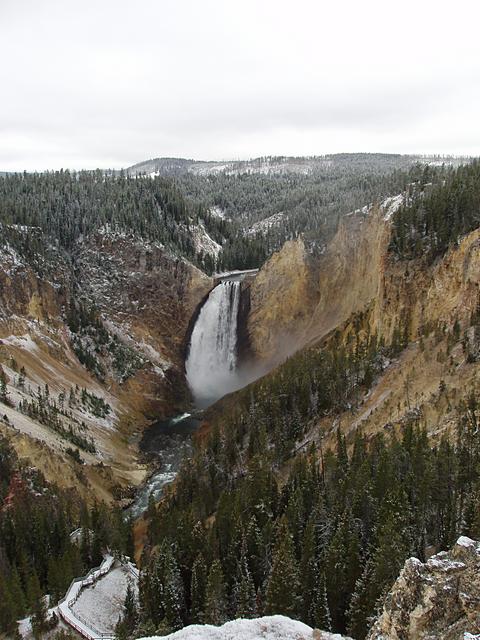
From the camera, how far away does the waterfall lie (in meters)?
96.1

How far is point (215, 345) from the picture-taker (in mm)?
99438

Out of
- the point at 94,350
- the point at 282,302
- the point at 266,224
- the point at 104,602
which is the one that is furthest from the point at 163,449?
the point at 266,224

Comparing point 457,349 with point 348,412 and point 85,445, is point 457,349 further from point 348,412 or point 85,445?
point 85,445

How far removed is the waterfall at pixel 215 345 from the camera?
96.1 meters

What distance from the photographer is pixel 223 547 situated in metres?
41.7

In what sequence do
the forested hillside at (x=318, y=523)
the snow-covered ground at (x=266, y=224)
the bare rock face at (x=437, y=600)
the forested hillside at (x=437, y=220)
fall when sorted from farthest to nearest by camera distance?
1. the snow-covered ground at (x=266, y=224)
2. the forested hillside at (x=437, y=220)
3. the forested hillside at (x=318, y=523)
4. the bare rock face at (x=437, y=600)

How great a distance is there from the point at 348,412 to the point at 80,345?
52.1 meters

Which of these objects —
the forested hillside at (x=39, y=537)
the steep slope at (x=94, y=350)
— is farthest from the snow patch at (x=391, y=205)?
the forested hillside at (x=39, y=537)

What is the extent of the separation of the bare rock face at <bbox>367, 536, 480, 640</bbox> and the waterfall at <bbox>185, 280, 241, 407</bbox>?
261 feet

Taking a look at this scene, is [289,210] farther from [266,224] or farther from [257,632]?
[257,632]

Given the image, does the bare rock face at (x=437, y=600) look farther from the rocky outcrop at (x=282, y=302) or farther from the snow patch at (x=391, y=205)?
the rocky outcrop at (x=282, y=302)

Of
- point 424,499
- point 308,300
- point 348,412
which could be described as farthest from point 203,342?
point 424,499

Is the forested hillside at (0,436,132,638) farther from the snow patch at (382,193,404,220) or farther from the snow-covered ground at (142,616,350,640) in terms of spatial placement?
the snow patch at (382,193,404,220)

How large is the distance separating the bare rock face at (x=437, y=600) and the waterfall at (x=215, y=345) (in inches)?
3126
